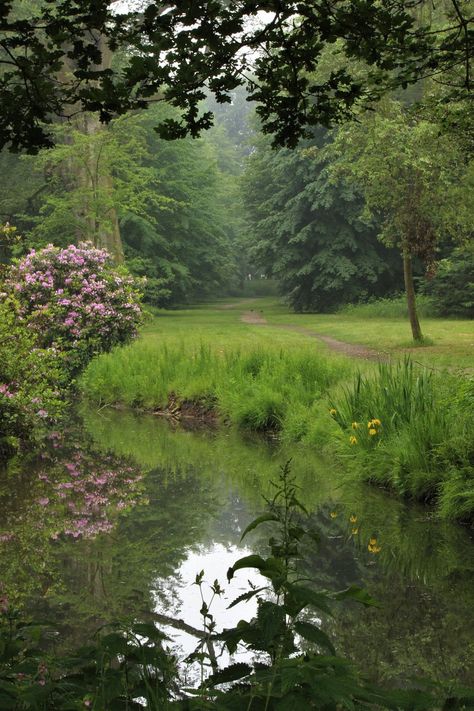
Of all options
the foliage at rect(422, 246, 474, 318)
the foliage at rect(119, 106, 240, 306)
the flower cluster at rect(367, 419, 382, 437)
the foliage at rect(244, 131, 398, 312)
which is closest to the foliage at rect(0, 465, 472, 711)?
the flower cluster at rect(367, 419, 382, 437)

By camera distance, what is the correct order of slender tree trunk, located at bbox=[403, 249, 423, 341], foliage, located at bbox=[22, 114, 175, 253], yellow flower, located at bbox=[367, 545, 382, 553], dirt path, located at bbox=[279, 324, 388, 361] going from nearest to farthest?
yellow flower, located at bbox=[367, 545, 382, 553] → dirt path, located at bbox=[279, 324, 388, 361] → slender tree trunk, located at bbox=[403, 249, 423, 341] → foliage, located at bbox=[22, 114, 175, 253]

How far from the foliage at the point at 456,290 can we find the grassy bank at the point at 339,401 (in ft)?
41.8

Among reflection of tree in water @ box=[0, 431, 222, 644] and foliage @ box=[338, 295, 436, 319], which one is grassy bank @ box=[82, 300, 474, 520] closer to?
reflection of tree in water @ box=[0, 431, 222, 644]

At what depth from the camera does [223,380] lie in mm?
13008

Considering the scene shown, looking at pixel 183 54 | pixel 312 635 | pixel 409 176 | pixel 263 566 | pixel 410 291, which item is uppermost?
pixel 409 176

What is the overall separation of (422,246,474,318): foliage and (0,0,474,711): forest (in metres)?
8.74

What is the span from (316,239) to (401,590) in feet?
113

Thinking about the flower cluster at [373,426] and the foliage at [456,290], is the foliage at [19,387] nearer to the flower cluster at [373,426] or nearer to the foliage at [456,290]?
the flower cluster at [373,426]

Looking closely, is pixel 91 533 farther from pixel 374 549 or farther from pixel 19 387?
pixel 19 387

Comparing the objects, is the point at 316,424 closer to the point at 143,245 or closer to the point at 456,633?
the point at 456,633

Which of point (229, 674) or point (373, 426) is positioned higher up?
point (229, 674)

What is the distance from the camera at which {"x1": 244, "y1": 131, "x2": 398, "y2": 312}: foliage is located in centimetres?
3706

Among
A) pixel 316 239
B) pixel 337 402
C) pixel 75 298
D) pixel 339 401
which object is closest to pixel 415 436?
pixel 339 401

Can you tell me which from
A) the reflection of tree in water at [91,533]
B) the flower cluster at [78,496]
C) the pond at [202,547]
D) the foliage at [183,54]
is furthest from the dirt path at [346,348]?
the foliage at [183,54]
